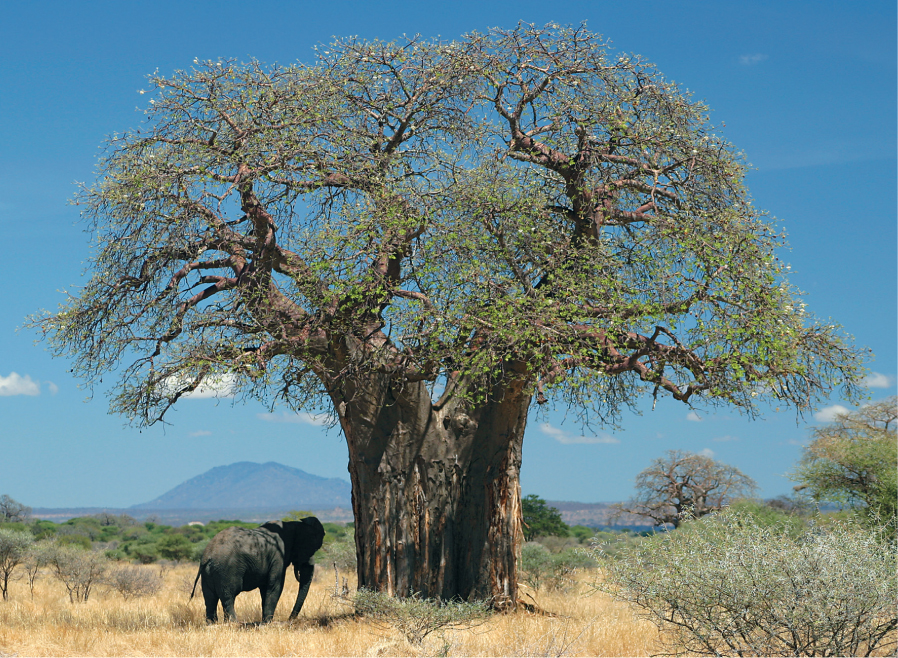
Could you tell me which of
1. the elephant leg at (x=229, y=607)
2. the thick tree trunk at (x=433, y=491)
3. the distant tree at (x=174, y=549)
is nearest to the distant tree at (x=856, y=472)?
the thick tree trunk at (x=433, y=491)

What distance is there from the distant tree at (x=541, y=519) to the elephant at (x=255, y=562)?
21443 millimetres

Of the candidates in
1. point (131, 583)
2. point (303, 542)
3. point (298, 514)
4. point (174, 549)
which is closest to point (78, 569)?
point (131, 583)

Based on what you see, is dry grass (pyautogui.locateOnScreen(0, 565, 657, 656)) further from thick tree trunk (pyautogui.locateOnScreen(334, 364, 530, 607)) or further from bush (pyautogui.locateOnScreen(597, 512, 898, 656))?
bush (pyautogui.locateOnScreen(597, 512, 898, 656))

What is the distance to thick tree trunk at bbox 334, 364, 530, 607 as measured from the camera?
492 inches

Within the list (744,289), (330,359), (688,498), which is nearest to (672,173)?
(744,289)

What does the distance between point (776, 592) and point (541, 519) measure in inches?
1158

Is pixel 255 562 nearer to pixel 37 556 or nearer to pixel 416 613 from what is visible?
pixel 416 613

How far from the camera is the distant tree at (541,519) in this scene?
34969mm

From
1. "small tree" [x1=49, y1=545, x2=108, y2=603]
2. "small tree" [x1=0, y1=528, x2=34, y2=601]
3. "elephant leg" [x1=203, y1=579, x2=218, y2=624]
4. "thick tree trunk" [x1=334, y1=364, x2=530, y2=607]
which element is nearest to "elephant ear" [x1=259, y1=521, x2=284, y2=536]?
"elephant leg" [x1=203, y1=579, x2=218, y2=624]

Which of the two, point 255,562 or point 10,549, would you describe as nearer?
point 255,562

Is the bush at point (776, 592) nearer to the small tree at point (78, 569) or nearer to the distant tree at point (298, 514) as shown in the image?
the distant tree at point (298, 514)

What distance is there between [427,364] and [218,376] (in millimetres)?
3069

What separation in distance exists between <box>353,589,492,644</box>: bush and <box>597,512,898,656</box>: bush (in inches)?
114

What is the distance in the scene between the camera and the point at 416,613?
10.7 meters
